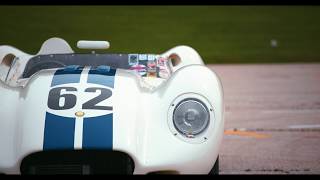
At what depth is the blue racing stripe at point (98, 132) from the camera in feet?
16.9

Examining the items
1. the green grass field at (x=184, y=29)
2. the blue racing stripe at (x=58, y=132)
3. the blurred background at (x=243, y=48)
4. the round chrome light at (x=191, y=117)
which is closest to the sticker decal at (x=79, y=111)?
the blue racing stripe at (x=58, y=132)

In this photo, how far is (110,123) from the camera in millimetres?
5289

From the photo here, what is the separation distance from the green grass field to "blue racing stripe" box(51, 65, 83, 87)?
34.7ft

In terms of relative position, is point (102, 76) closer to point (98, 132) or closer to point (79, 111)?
point (79, 111)

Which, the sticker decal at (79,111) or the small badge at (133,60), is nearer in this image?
the sticker decal at (79,111)

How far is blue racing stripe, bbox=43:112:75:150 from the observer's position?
5.14 metres

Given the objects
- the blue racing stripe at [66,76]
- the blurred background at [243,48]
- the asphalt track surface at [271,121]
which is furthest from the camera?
the blurred background at [243,48]

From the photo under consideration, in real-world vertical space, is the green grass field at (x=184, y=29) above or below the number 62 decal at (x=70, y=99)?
above

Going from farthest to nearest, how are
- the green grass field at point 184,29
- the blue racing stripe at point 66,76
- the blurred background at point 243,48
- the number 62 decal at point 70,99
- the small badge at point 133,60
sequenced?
the green grass field at point 184,29 < the blurred background at point 243,48 < the small badge at point 133,60 < the blue racing stripe at point 66,76 < the number 62 decal at point 70,99

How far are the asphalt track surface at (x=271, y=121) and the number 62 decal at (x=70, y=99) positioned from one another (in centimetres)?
176

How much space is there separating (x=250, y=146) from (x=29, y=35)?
11477mm

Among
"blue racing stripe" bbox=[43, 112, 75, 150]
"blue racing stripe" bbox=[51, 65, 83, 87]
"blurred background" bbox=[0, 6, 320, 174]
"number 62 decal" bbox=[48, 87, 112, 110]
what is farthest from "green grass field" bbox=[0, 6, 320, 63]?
"blue racing stripe" bbox=[43, 112, 75, 150]

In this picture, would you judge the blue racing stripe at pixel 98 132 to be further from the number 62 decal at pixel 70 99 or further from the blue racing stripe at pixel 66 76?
the blue racing stripe at pixel 66 76
